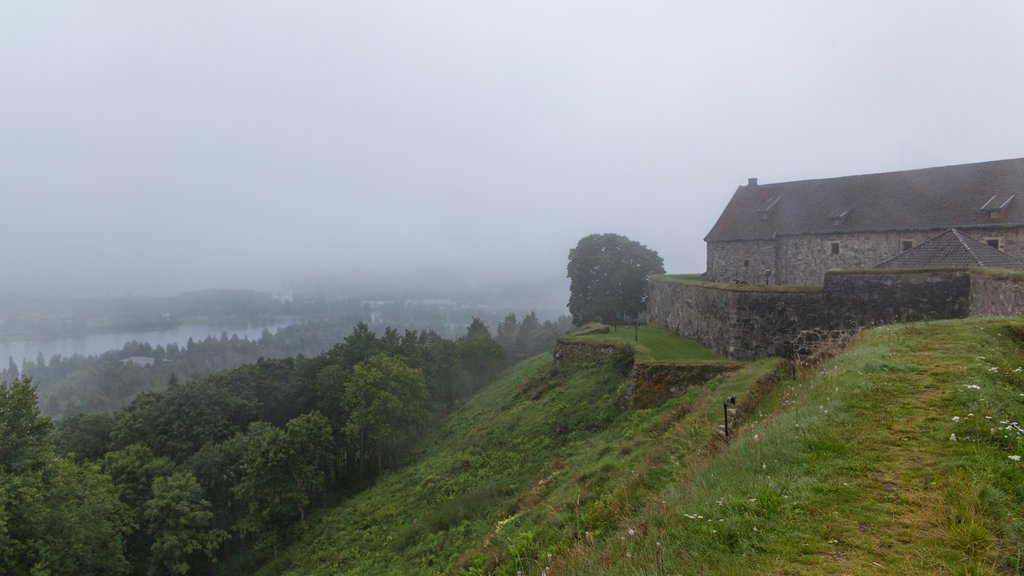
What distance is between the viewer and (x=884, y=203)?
26.5 meters

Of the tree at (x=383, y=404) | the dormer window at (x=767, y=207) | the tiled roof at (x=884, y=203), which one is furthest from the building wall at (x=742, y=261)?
the tree at (x=383, y=404)

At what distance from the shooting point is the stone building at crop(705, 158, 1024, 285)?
75.3 feet

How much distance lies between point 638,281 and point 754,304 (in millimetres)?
28085

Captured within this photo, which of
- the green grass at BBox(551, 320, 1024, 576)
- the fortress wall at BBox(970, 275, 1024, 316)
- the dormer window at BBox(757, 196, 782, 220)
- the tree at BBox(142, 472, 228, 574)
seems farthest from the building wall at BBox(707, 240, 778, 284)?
the tree at BBox(142, 472, 228, 574)

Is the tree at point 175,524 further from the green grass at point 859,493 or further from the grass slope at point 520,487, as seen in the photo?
the green grass at point 859,493

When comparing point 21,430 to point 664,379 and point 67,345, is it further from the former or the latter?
point 67,345

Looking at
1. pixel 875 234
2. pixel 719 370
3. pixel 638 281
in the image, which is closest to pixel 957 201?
pixel 875 234

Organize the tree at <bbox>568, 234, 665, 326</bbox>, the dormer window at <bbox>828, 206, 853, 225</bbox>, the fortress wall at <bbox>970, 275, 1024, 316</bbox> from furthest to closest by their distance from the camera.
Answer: the tree at <bbox>568, 234, 665, 326</bbox> < the dormer window at <bbox>828, 206, 853, 225</bbox> < the fortress wall at <bbox>970, 275, 1024, 316</bbox>

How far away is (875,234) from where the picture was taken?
84.9 feet

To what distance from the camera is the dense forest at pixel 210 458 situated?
54.9ft

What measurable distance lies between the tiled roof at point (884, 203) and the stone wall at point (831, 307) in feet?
41.6

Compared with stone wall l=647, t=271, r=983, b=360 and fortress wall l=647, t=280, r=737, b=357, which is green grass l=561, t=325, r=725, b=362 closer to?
fortress wall l=647, t=280, r=737, b=357

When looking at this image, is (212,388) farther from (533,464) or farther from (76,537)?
(533,464)

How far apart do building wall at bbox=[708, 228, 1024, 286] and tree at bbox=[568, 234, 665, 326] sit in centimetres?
1027
